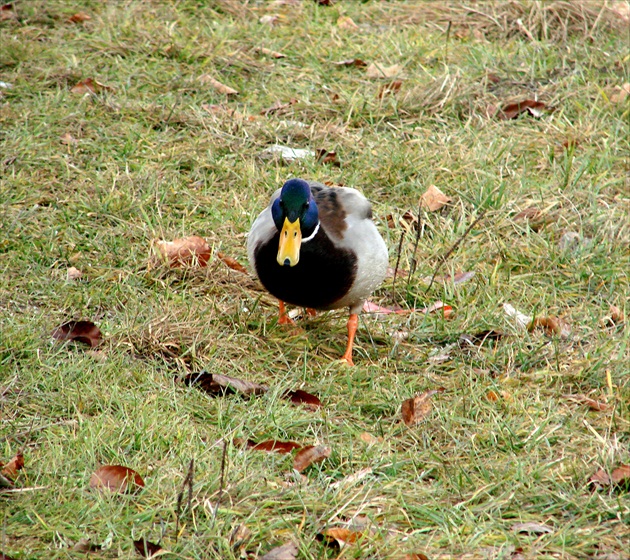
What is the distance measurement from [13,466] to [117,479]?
0.30m

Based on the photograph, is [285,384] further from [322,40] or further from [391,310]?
[322,40]

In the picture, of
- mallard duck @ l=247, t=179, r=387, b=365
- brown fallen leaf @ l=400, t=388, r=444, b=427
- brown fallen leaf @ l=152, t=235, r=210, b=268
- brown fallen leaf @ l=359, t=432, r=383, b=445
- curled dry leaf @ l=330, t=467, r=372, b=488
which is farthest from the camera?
brown fallen leaf @ l=152, t=235, r=210, b=268

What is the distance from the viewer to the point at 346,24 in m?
6.54

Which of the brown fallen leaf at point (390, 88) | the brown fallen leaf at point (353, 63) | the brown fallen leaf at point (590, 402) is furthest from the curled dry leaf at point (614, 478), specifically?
the brown fallen leaf at point (353, 63)

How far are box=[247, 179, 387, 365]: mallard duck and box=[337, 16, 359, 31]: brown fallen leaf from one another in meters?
3.05

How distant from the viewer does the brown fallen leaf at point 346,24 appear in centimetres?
650

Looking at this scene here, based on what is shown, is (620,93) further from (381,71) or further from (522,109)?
(381,71)

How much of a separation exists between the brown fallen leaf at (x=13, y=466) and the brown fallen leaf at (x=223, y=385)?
2.39 feet

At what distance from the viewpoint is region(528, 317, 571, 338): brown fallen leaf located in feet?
12.7

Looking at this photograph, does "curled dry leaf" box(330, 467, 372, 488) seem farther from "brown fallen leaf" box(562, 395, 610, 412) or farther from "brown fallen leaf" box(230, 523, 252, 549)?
"brown fallen leaf" box(562, 395, 610, 412)

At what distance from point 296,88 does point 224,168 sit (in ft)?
3.38

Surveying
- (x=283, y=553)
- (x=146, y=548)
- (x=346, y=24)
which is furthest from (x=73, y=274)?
(x=346, y=24)

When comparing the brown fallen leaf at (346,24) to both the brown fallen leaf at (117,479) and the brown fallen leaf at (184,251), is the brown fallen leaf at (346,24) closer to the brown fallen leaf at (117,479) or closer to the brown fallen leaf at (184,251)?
the brown fallen leaf at (184,251)

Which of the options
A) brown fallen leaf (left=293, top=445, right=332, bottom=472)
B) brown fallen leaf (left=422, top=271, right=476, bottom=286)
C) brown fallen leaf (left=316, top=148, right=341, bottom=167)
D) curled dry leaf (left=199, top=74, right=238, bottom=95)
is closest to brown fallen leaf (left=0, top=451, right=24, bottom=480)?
brown fallen leaf (left=293, top=445, right=332, bottom=472)
